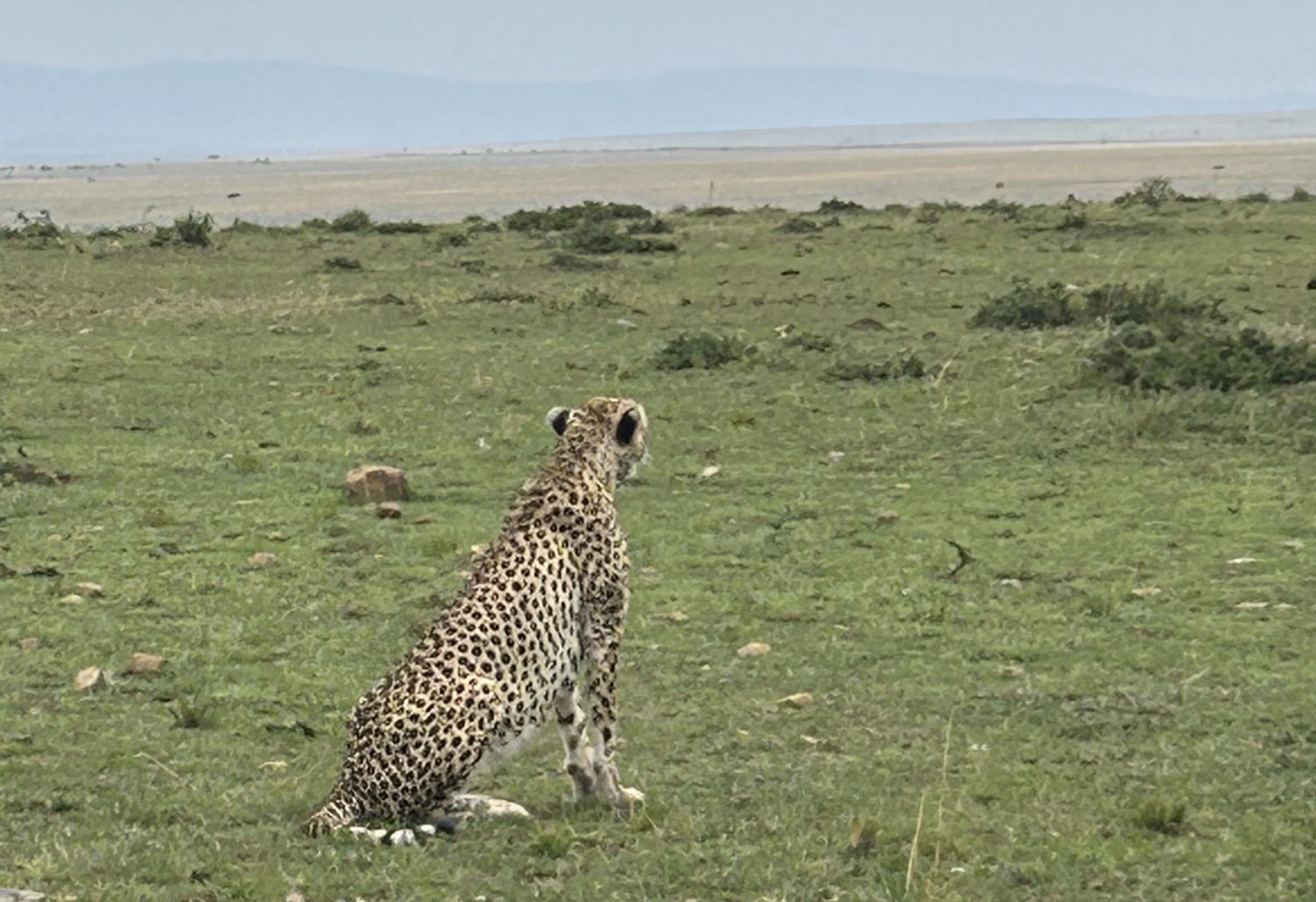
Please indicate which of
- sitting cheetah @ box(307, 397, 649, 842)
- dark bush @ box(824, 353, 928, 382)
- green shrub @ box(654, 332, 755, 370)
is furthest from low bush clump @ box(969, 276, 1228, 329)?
sitting cheetah @ box(307, 397, 649, 842)

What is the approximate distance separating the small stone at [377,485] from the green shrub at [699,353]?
5.76 metres

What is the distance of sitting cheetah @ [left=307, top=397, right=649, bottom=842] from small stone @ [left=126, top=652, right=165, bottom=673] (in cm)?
260

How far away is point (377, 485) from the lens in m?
13.1

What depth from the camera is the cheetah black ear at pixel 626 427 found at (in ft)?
25.5

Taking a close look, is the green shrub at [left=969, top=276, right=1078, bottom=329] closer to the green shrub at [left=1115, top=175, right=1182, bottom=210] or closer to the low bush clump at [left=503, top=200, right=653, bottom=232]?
the low bush clump at [left=503, top=200, right=653, bottom=232]

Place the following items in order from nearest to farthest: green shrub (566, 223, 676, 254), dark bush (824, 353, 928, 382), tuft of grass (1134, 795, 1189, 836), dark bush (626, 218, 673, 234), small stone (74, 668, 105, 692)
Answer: tuft of grass (1134, 795, 1189, 836) < small stone (74, 668, 105, 692) < dark bush (824, 353, 928, 382) < green shrub (566, 223, 676, 254) < dark bush (626, 218, 673, 234)

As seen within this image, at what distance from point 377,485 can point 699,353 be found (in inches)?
242

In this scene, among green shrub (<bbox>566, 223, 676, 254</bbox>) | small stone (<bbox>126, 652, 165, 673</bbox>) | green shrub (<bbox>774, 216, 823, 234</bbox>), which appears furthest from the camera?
green shrub (<bbox>774, 216, 823, 234</bbox>)

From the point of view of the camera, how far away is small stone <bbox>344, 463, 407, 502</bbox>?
13133 millimetres

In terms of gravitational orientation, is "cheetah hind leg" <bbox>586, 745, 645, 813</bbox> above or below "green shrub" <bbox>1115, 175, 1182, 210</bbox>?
below

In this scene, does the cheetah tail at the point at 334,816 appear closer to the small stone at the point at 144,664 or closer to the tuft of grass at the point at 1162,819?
the tuft of grass at the point at 1162,819

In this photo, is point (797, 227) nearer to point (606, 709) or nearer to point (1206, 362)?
point (1206, 362)

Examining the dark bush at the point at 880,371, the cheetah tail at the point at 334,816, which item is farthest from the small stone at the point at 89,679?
the dark bush at the point at 880,371

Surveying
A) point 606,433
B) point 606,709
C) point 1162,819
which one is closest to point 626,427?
point 606,433
